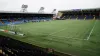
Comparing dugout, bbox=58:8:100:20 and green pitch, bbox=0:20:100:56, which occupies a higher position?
dugout, bbox=58:8:100:20

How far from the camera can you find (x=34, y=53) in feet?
36.7

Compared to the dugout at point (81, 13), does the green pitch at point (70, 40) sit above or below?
below

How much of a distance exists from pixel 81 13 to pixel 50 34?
60015 mm

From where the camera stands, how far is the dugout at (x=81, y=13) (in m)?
73.5

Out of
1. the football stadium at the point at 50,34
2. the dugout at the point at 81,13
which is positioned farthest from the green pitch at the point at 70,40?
the dugout at the point at 81,13

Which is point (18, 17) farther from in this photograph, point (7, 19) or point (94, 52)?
point (94, 52)

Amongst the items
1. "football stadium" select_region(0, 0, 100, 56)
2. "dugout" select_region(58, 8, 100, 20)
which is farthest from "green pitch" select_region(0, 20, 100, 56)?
"dugout" select_region(58, 8, 100, 20)

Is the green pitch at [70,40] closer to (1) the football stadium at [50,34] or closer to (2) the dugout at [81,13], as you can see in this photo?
(1) the football stadium at [50,34]

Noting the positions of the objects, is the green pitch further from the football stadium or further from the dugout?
the dugout

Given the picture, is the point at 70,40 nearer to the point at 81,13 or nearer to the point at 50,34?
the point at 50,34

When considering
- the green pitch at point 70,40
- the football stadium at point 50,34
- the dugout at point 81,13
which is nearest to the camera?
the football stadium at point 50,34

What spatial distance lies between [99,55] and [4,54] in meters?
10.3

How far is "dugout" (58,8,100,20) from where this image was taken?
73.5 meters

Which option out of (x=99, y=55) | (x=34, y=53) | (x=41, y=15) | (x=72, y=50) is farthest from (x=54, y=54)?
(x=41, y=15)
